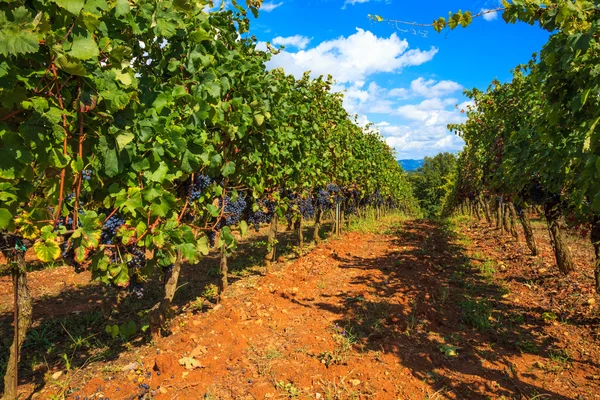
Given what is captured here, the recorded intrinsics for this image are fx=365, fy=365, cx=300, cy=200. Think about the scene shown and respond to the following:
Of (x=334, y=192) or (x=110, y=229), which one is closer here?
(x=110, y=229)

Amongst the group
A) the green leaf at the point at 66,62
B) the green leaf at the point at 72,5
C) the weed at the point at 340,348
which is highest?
the green leaf at the point at 72,5

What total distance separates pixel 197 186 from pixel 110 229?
1.39 metres

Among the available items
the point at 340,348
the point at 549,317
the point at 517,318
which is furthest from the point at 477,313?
the point at 340,348

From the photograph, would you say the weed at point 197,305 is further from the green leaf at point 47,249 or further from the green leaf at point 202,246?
the green leaf at point 47,249

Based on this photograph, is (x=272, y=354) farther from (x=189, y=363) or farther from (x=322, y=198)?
(x=322, y=198)

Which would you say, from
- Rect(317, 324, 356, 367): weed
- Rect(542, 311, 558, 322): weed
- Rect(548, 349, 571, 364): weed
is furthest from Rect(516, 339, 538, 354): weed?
Rect(317, 324, 356, 367): weed

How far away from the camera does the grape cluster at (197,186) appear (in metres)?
4.38

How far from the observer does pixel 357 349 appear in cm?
470

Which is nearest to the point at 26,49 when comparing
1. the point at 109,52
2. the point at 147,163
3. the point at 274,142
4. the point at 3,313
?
the point at 109,52

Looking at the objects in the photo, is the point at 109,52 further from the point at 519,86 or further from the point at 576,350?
the point at 519,86

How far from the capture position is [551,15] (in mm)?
3039

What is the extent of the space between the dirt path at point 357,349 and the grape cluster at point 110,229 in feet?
5.17

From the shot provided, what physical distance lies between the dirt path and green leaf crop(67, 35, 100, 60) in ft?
10.2

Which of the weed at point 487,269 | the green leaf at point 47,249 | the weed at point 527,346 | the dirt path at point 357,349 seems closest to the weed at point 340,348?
the dirt path at point 357,349
